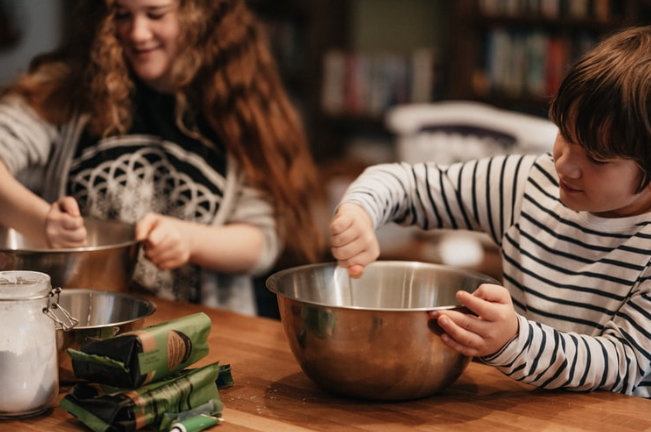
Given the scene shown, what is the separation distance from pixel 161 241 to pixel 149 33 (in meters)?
0.46

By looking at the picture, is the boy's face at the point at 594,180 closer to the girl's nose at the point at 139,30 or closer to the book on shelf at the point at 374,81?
the girl's nose at the point at 139,30

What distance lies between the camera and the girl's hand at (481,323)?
98cm

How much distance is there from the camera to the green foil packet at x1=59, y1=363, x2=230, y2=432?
35.6 inches

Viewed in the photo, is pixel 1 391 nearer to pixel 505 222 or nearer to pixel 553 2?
pixel 505 222

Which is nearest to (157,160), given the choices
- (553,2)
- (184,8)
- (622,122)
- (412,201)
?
(184,8)

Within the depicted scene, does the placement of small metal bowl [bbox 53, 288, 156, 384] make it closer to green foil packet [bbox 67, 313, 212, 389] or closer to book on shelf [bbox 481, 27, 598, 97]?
green foil packet [bbox 67, 313, 212, 389]

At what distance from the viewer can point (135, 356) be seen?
0.91m

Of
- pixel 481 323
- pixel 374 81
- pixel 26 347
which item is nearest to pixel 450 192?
pixel 481 323

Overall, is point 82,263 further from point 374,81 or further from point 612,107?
point 374,81

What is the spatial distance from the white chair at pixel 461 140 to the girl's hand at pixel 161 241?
4.33 feet

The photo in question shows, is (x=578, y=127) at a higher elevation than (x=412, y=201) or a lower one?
higher

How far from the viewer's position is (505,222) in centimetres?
138

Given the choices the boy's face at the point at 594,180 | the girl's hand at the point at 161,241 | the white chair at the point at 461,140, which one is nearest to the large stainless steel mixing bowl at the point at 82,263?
the girl's hand at the point at 161,241

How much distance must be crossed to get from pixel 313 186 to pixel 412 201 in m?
0.46
